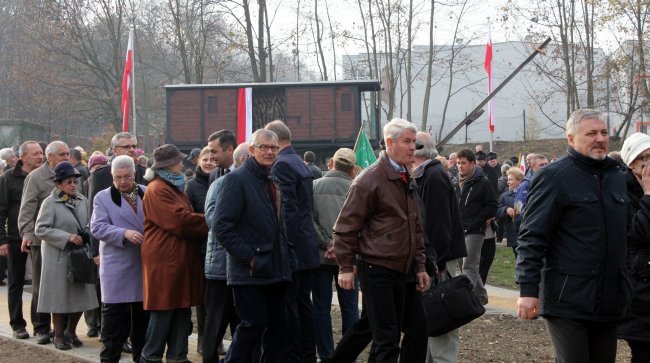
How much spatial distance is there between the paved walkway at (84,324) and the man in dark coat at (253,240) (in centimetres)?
182

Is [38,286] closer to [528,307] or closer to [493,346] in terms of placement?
[493,346]

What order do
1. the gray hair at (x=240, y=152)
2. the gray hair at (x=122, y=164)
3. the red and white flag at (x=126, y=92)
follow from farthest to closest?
the red and white flag at (x=126, y=92)
the gray hair at (x=122, y=164)
the gray hair at (x=240, y=152)

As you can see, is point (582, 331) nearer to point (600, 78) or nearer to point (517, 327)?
point (517, 327)

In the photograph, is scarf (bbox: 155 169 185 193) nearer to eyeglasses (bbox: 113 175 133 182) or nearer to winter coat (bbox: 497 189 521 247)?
eyeglasses (bbox: 113 175 133 182)

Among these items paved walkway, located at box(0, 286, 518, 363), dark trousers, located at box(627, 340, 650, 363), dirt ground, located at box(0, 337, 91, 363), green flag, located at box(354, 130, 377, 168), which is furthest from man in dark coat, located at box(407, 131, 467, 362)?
green flag, located at box(354, 130, 377, 168)

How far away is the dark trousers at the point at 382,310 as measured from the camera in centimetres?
606

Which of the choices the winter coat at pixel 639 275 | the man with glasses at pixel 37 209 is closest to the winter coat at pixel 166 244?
the man with glasses at pixel 37 209

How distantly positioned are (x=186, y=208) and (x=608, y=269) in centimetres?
374

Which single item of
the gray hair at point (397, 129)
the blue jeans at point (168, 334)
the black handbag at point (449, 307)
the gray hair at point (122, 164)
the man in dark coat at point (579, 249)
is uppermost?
the gray hair at point (397, 129)

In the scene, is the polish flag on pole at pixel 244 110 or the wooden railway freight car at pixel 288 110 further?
the wooden railway freight car at pixel 288 110

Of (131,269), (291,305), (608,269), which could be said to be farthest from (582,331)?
(131,269)

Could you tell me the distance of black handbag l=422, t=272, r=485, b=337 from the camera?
21.8 feet

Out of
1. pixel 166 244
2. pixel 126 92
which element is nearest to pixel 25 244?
pixel 166 244

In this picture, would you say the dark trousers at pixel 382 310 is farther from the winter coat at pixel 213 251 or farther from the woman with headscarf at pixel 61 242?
the woman with headscarf at pixel 61 242
